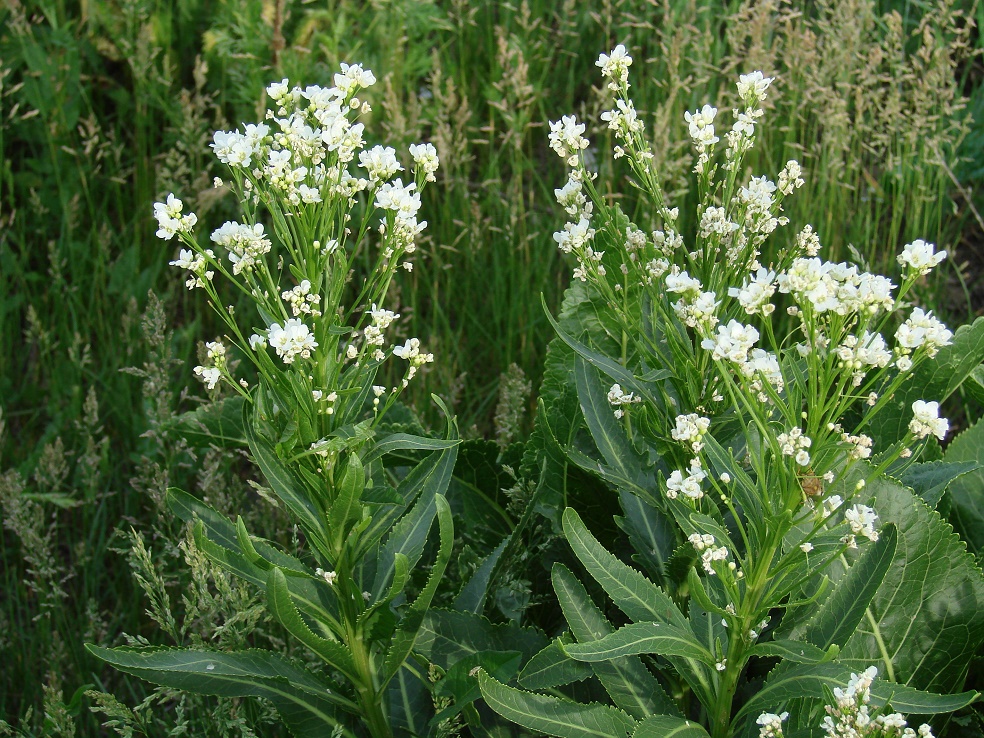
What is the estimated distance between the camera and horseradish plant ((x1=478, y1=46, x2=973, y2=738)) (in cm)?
143

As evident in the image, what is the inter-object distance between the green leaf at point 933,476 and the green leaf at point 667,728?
27.7 inches

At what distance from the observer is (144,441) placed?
10.3 ft

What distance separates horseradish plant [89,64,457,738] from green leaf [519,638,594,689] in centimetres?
22

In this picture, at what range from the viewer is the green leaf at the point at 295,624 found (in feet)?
5.26

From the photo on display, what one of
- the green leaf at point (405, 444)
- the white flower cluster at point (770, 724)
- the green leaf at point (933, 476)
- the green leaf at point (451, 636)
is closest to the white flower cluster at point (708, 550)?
the white flower cluster at point (770, 724)

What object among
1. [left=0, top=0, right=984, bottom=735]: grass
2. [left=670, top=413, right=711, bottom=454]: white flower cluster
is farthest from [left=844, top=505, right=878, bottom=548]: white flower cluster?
[left=0, top=0, right=984, bottom=735]: grass

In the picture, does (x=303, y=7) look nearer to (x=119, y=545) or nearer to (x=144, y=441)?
(x=144, y=441)

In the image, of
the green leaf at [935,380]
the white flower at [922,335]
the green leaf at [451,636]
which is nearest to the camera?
the white flower at [922,335]

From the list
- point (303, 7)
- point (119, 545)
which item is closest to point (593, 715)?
point (119, 545)

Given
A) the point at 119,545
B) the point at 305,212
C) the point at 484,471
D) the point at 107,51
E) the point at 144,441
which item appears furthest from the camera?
the point at 107,51

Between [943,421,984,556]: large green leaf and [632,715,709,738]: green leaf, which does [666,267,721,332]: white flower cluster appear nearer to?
[632,715,709,738]: green leaf

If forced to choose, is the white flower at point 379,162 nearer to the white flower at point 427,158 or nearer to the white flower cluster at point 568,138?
the white flower at point 427,158

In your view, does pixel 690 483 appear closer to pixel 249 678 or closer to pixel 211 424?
pixel 249 678

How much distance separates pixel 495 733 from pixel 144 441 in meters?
1.64
